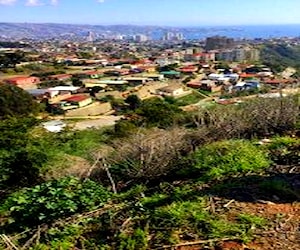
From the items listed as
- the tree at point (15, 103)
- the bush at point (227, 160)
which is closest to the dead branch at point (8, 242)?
the bush at point (227, 160)

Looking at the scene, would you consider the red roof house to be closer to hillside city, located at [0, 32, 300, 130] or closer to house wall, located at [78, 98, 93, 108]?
hillside city, located at [0, 32, 300, 130]

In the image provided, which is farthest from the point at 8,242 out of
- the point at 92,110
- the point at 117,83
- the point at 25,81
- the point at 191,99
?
the point at 25,81

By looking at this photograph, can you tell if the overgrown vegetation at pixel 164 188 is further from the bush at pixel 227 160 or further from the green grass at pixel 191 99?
the green grass at pixel 191 99

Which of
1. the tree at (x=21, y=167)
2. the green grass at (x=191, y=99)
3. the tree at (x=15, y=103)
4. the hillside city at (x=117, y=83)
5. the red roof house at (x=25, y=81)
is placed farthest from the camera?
the red roof house at (x=25, y=81)

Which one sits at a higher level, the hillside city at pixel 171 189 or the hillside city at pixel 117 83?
the hillside city at pixel 171 189

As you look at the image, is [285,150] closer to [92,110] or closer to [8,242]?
[8,242]
